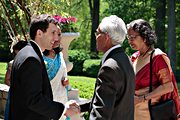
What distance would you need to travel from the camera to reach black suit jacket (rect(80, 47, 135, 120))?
323 centimetres

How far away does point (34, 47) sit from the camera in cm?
336

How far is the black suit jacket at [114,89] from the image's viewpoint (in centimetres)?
323

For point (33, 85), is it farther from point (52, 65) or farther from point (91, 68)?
point (91, 68)

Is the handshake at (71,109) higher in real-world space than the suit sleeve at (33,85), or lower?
lower

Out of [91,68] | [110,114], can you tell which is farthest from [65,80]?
[91,68]

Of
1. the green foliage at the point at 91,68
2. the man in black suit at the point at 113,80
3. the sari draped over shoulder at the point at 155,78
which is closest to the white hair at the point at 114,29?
the man in black suit at the point at 113,80

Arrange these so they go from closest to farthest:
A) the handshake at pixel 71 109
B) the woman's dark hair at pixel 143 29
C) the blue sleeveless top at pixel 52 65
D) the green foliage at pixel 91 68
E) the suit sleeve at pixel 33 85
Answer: the suit sleeve at pixel 33 85, the handshake at pixel 71 109, the woman's dark hair at pixel 143 29, the blue sleeveless top at pixel 52 65, the green foliage at pixel 91 68

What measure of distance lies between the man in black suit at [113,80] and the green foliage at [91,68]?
62.2 feet

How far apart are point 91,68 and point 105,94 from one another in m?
19.5

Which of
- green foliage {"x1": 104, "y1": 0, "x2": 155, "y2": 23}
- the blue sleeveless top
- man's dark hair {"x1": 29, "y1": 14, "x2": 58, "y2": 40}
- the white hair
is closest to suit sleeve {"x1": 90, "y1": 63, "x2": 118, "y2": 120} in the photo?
the white hair

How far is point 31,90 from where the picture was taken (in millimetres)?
3164

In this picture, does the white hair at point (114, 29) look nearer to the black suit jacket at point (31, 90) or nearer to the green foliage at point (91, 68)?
the black suit jacket at point (31, 90)

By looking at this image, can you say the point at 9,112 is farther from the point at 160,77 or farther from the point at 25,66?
the point at 160,77

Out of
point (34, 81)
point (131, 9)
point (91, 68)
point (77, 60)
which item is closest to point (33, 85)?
point (34, 81)
